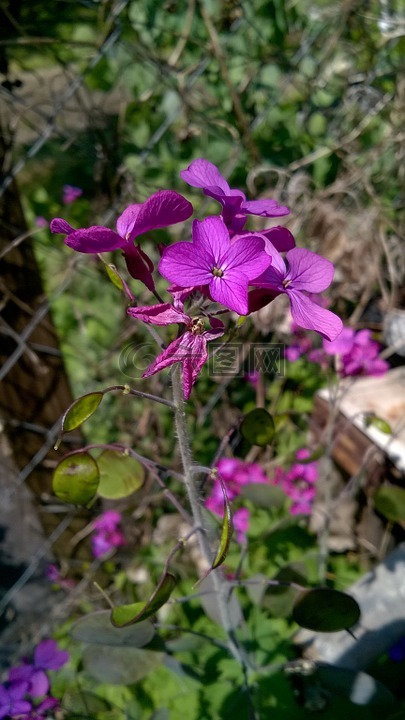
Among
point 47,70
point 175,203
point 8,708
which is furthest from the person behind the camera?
point 47,70

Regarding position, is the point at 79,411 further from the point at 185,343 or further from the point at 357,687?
the point at 357,687

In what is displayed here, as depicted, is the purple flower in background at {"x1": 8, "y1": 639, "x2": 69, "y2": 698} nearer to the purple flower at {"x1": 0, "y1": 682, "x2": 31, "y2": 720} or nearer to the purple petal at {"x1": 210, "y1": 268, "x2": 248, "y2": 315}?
the purple flower at {"x1": 0, "y1": 682, "x2": 31, "y2": 720}

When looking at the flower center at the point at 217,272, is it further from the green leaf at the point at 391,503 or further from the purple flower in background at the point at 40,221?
the purple flower in background at the point at 40,221

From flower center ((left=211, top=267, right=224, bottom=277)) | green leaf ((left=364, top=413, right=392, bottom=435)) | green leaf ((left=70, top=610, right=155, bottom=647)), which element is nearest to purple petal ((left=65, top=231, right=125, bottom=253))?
flower center ((left=211, top=267, right=224, bottom=277))

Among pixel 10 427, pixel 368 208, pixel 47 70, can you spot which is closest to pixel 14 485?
pixel 10 427

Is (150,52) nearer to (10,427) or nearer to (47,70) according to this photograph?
(10,427)

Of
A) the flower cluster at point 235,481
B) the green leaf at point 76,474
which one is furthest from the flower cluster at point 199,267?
the flower cluster at point 235,481

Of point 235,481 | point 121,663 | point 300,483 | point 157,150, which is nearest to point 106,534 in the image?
point 235,481
